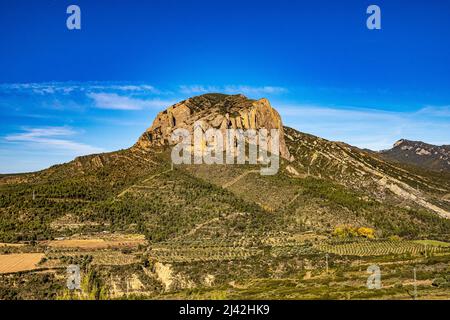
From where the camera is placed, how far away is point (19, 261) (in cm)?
6134

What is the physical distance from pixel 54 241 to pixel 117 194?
1113 inches

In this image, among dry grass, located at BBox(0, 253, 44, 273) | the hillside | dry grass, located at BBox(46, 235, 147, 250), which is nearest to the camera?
dry grass, located at BBox(0, 253, 44, 273)

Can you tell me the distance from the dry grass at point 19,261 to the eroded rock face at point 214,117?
6709 cm

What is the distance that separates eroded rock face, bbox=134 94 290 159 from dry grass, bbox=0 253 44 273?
67.1m

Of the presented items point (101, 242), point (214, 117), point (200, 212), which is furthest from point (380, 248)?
point (214, 117)

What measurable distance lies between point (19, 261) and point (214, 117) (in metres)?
82.5

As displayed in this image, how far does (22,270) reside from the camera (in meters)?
56.2

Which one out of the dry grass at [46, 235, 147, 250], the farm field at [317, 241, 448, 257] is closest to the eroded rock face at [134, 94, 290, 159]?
the dry grass at [46, 235, 147, 250]

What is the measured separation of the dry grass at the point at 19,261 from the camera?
5703cm

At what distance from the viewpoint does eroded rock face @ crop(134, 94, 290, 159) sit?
133875 mm

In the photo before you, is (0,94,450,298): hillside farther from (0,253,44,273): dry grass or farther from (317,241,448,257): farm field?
(0,253,44,273): dry grass

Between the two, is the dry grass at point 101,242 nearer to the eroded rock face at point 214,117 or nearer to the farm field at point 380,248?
the farm field at point 380,248

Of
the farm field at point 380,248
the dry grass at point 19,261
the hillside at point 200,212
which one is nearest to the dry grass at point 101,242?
the hillside at point 200,212
